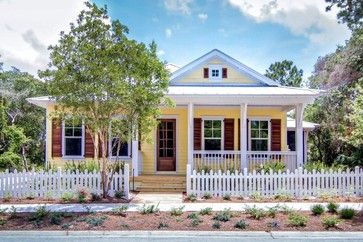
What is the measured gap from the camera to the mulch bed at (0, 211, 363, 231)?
9.16 meters

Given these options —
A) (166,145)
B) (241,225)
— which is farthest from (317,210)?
(166,145)

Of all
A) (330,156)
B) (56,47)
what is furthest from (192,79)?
(330,156)

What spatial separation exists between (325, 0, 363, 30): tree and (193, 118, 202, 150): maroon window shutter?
711cm

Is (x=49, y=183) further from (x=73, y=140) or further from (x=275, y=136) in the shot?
(x=275, y=136)

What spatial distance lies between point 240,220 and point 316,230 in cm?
168

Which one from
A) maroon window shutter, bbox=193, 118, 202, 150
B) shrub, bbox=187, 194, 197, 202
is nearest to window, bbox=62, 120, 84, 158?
maroon window shutter, bbox=193, 118, 202, 150

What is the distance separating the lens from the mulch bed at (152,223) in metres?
9.16

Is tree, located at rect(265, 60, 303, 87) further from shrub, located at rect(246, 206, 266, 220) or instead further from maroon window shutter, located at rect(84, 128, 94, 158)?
shrub, located at rect(246, 206, 266, 220)

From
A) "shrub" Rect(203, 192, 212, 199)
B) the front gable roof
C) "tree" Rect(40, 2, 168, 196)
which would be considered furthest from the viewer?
the front gable roof

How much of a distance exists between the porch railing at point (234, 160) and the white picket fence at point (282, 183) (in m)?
2.38

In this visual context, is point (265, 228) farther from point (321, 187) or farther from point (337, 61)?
point (337, 61)

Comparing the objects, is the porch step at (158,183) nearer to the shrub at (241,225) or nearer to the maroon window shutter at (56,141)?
the maroon window shutter at (56,141)

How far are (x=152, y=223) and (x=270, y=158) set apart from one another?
8.66 meters

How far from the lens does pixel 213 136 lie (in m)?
18.6
